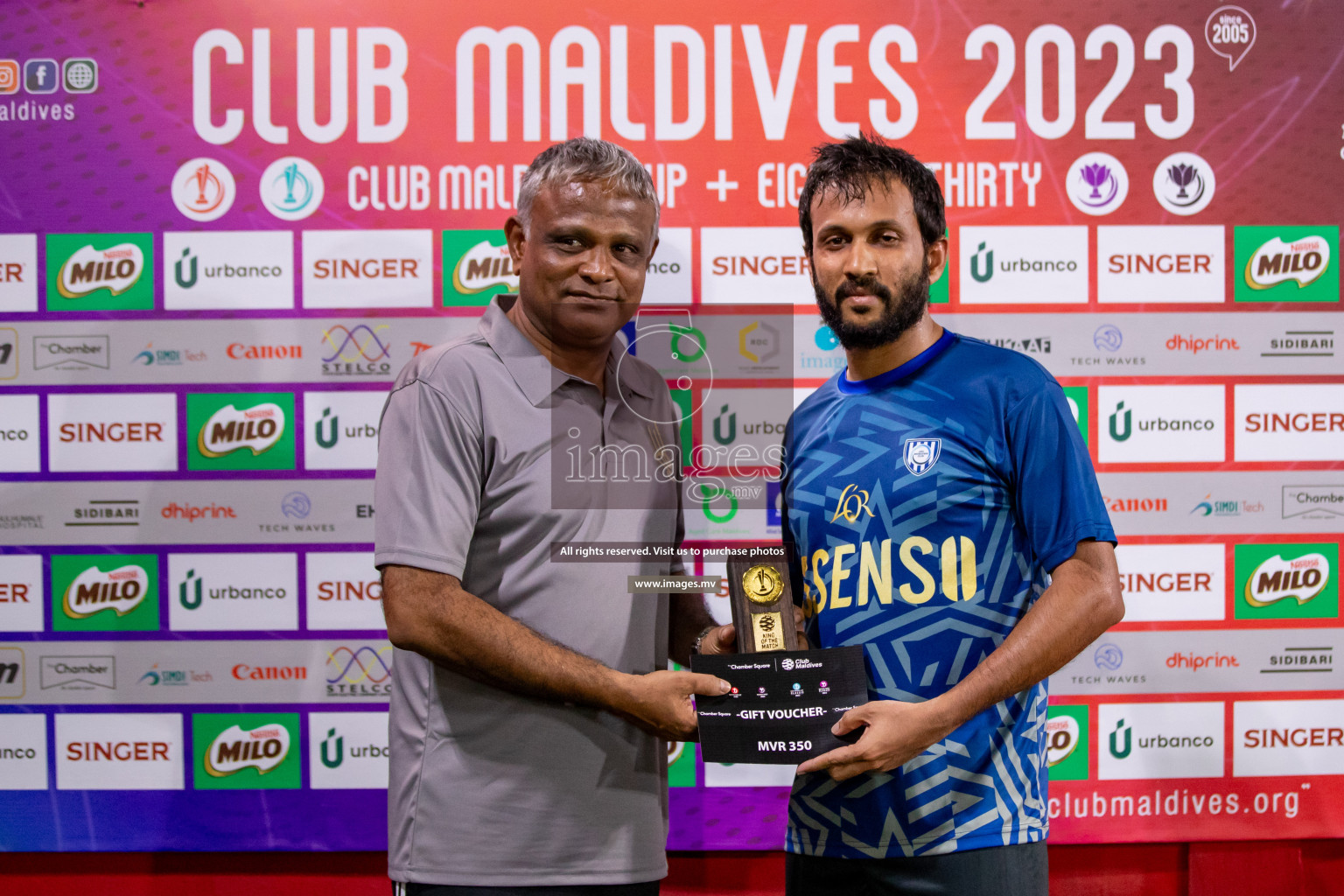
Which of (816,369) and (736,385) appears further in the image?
(816,369)

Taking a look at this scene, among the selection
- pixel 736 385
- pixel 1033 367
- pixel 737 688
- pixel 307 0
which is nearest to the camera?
pixel 737 688

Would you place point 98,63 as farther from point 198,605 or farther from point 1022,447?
point 1022,447

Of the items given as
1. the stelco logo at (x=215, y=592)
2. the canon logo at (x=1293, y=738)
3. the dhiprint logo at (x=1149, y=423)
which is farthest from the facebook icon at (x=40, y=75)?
the canon logo at (x=1293, y=738)

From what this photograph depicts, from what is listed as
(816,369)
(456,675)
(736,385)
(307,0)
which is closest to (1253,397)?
(816,369)

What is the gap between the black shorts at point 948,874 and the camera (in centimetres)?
138

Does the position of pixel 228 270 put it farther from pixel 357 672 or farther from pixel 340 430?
pixel 357 672

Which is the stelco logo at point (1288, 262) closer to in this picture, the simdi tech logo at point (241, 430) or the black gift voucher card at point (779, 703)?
the black gift voucher card at point (779, 703)

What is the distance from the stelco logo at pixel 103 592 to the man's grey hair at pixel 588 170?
1661mm

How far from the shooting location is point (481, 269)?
2.26m

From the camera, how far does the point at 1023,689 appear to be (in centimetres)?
135

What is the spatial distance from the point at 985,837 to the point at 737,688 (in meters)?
0.49

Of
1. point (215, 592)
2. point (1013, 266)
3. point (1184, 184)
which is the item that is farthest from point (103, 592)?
point (1184, 184)

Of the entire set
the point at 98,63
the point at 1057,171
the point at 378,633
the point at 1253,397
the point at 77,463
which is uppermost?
the point at 98,63

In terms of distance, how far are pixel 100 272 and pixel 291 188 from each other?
590 millimetres
